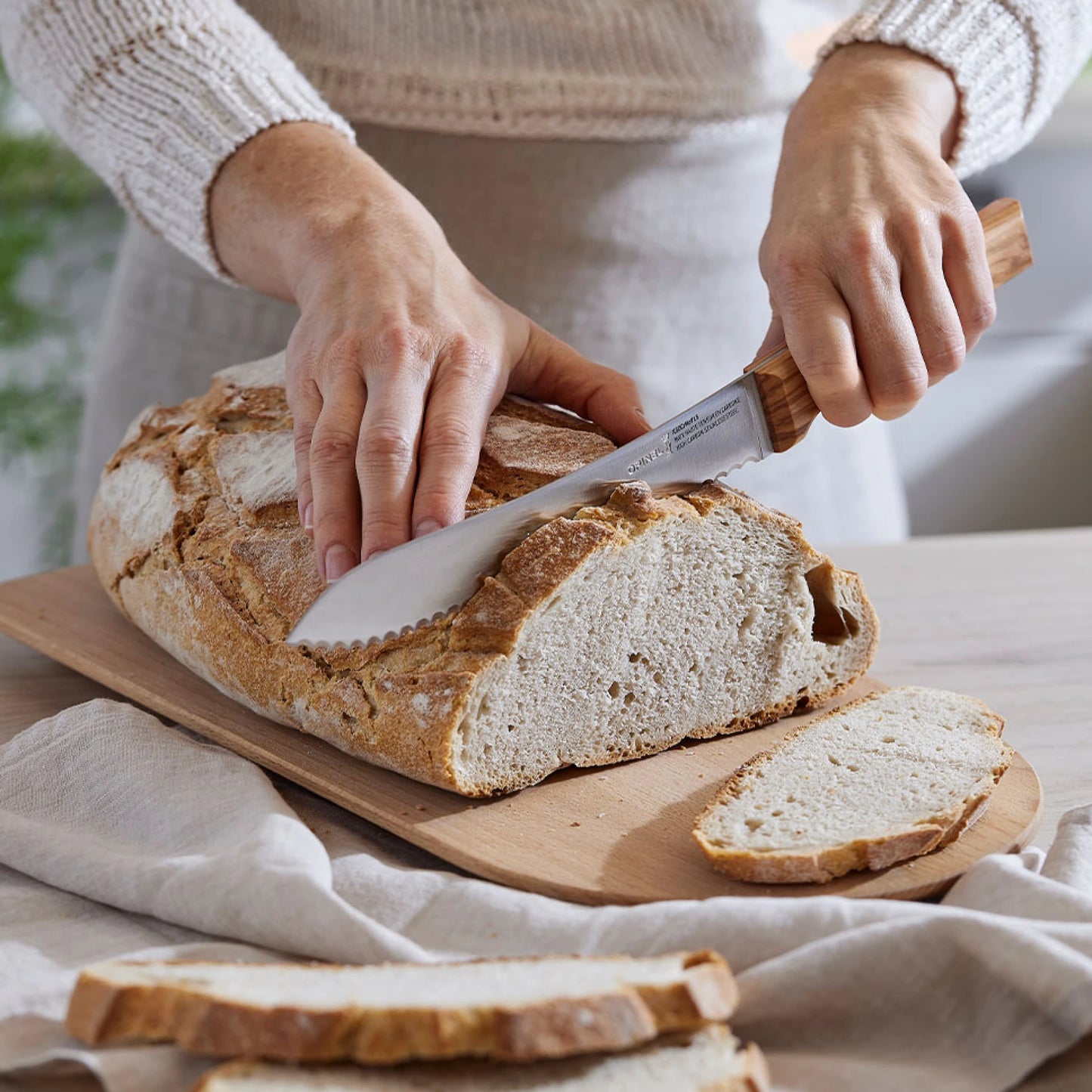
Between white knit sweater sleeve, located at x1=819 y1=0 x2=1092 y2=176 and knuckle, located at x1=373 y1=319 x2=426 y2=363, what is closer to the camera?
knuckle, located at x1=373 y1=319 x2=426 y2=363

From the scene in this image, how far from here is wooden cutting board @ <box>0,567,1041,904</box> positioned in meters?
1.41

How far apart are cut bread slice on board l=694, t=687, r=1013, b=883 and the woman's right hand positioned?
474 millimetres

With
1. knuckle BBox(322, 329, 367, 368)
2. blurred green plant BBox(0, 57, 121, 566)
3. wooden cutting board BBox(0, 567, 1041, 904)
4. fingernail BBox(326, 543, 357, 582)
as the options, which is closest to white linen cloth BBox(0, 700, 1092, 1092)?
wooden cutting board BBox(0, 567, 1041, 904)

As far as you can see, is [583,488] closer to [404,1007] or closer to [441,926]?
[441,926]

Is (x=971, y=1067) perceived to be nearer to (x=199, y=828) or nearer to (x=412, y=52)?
(x=199, y=828)

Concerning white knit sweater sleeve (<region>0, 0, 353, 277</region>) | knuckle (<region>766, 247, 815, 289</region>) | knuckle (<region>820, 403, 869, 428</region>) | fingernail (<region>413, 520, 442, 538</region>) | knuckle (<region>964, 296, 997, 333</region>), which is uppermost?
white knit sweater sleeve (<region>0, 0, 353, 277</region>)

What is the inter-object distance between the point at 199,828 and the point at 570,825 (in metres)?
0.41

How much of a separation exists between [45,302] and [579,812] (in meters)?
3.33

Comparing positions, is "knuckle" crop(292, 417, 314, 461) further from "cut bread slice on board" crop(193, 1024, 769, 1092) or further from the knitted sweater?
"cut bread slice on board" crop(193, 1024, 769, 1092)

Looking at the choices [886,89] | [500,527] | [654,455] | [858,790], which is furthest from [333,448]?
[886,89]

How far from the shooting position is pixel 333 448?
1.59 meters

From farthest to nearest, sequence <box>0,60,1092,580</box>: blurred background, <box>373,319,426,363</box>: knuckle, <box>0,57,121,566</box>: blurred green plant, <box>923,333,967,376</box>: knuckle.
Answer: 1. <box>0,60,1092,580</box>: blurred background
2. <box>0,57,121,566</box>: blurred green plant
3. <box>923,333,967,376</box>: knuckle
4. <box>373,319,426,363</box>: knuckle

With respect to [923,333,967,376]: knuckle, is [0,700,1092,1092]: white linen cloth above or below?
below

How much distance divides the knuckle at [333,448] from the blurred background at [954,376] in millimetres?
2863
